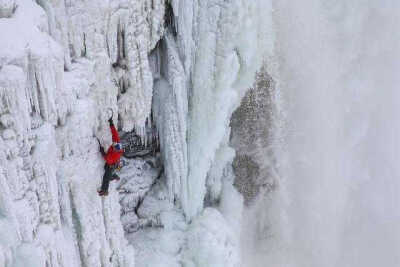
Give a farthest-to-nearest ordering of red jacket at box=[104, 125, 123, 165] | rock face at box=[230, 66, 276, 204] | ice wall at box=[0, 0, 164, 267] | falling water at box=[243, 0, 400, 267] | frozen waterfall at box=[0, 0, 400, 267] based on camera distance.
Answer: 1. falling water at box=[243, 0, 400, 267]
2. rock face at box=[230, 66, 276, 204]
3. red jacket at box=[104, 125, 123, 165]
4. frozen waterfall at box=[0, 0, 400, 267]
5. ice wall at box=[0, 0, 164, 267]

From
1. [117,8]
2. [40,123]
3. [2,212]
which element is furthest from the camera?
[117,8]

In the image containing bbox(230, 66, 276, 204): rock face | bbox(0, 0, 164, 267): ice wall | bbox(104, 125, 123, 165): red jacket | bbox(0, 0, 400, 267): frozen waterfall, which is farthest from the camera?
bbox(230, 66, 276, 204): rock face

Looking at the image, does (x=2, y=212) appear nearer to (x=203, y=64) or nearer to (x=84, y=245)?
(x=84, y=245)

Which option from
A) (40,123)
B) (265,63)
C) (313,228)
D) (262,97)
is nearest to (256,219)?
(313,228)

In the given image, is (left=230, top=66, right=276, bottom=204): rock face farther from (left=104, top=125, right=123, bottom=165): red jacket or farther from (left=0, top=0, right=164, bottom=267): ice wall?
(left=104, top=125, right=123, bottom=165): red jacket

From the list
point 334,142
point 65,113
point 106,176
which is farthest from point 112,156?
point 334,142

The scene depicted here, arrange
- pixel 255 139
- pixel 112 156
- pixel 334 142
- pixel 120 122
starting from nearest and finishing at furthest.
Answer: pixel 112 156 < pixel 120 122 < pixel 255 139 < pixel 334 142

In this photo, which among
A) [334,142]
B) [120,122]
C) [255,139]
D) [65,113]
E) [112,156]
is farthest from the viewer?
[334,142]

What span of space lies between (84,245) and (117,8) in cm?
226

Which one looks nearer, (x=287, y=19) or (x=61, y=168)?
(x=61, y=168)

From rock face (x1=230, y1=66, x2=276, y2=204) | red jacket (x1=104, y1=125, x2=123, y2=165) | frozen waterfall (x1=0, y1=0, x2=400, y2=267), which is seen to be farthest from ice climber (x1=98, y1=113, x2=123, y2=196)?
rock face (x1=230, y1=66, x2=276, y2=204)

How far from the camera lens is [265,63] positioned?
6000 mm

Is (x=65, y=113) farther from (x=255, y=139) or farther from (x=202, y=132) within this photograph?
(x=255, y=139)

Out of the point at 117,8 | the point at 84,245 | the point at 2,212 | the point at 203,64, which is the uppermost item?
the point at 117,8
